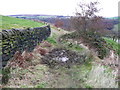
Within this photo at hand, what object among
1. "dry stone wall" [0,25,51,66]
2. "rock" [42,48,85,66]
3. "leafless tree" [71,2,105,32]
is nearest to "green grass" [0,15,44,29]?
"dry stone wall" [0,25,51,66]

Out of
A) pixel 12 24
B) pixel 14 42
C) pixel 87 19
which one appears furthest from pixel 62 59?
pixel 87 19

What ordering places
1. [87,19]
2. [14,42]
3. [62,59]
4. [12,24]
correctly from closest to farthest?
[14,42]
[62,59]
[12,24]
[87,19]

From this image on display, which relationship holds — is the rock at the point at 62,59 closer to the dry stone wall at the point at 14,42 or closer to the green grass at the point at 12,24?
the dry stone wall at the point at 14,42

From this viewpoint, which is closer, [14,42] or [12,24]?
[14,42]

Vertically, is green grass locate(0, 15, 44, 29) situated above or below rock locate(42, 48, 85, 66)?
above

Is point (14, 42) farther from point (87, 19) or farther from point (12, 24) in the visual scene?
point (87, 19)

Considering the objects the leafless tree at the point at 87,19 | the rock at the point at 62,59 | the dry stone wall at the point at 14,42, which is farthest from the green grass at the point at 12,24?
the leafless tree at the point at 87,19

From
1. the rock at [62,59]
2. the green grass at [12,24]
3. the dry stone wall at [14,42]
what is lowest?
the rock at [62,59]

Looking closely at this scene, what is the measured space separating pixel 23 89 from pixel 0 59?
170 cm

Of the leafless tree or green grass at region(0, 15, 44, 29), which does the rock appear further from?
the leafless tree

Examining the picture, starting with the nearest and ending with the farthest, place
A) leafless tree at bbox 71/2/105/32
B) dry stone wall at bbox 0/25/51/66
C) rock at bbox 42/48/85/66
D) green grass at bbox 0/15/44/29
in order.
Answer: dry stone wall at bbox 0/25/51/66, rock at bbox 42/48/85/66, green grass at bbox 0/15/44/29, leafless tree at bbox 71/2/105/32

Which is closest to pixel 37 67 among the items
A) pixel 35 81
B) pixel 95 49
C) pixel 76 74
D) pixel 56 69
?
pixel 56 69

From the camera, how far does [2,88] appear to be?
4988mm

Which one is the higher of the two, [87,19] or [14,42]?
[87,19]
